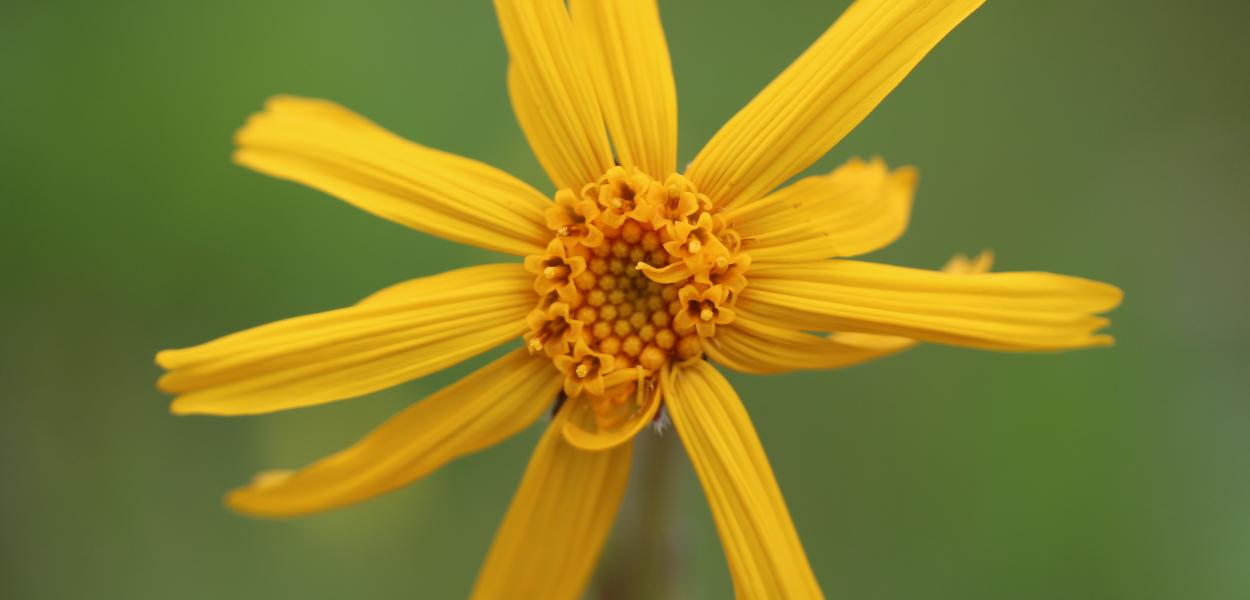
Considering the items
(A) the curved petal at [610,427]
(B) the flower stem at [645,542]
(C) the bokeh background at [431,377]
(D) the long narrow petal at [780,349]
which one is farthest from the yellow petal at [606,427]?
(C) the bokeh background at [431,377]

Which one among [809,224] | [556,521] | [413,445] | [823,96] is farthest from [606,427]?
[823,96]

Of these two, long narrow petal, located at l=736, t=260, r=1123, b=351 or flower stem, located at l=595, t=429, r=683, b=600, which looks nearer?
long narrow petal, located at l=736, t=260, r=1123, b=351

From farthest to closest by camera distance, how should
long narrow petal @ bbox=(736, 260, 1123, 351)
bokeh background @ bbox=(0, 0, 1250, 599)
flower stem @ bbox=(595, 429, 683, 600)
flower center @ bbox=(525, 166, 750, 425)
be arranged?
bokeh background @ bbox=(0, 0, 1250, 599), flower stem @ bbox=(595, 429, 683, 600), flower center @ bbox=(525, 166, 750, 425), long narrow petal @ bbox=(736, 260, 1123, 351)

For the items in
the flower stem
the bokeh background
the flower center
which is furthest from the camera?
the bokeh background

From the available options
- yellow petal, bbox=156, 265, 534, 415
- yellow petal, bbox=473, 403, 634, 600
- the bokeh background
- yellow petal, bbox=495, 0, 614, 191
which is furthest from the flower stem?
the bokeh background

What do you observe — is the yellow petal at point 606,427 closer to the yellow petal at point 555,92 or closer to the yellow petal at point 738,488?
the yellow petal at point 738,488

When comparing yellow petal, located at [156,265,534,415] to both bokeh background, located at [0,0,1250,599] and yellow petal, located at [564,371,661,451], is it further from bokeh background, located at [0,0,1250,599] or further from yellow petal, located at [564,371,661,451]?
bokeh background, located at [0,0,1250,599]
